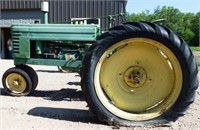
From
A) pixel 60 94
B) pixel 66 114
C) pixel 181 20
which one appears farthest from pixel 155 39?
pixel 181 20

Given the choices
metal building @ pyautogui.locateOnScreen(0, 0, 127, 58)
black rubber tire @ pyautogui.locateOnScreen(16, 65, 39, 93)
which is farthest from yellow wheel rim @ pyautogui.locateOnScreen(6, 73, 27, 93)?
metal building @ pyautogui.locateOnScreen(0, 0, 127, 58)

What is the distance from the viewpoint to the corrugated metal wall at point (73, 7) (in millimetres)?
19848

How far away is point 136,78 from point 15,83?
10.6ft

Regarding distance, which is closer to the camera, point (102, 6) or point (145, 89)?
point (145, 89)

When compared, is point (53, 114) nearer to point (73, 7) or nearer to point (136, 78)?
point (136, 78)

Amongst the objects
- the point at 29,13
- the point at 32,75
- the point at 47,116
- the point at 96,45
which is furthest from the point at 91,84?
the point at 29,13

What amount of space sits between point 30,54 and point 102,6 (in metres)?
12.9

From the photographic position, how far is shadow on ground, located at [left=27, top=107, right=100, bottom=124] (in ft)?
17.6

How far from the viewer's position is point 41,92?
26.3 feet

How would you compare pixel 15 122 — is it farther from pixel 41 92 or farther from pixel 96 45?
pixel 41 92

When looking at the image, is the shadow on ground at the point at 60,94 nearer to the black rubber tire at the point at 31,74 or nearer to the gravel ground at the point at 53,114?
the gravel ground at the point at 53,114

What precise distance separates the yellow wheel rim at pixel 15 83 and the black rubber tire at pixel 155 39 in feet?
9.20

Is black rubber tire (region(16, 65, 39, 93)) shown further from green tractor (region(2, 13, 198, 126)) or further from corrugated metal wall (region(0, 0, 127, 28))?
corrugated metal wall (region(0, 0, 127, 28))

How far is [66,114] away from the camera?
18.6 ft
